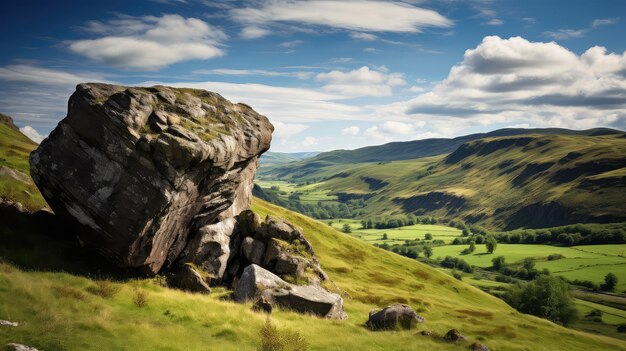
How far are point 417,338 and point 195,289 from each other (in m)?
20.4

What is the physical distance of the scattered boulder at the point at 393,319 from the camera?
34.9 meters

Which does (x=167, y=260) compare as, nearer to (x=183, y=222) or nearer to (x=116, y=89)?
(x=183, y=222)

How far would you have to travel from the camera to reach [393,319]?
116 ft

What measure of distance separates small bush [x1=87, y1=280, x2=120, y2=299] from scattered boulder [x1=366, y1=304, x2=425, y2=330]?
21191mm

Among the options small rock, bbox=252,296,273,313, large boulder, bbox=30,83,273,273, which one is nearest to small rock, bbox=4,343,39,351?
large boulder, bbox=30,83,273,273

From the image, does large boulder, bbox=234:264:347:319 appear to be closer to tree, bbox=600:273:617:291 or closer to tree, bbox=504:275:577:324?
tree, bbox=504:275:577:324

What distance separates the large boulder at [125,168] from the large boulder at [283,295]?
8.95 metres

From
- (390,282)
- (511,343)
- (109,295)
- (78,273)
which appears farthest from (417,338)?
(390,282)

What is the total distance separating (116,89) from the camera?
38125 millimetres

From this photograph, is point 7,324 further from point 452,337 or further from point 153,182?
point 452,337

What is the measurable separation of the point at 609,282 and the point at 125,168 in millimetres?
204886

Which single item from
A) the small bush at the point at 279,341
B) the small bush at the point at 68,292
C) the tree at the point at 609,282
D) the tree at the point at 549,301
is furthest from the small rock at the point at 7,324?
the tree at the point at 609,282

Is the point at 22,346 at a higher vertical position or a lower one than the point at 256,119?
lower

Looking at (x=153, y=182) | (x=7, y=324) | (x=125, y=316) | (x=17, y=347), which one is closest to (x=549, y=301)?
(x=153, y=182)
